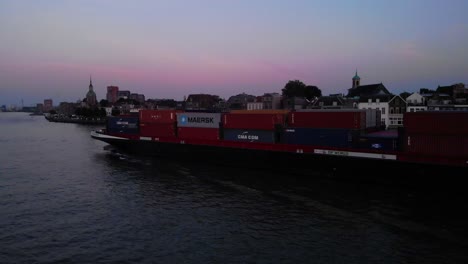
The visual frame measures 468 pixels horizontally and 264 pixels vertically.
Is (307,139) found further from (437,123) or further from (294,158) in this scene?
(437,123)

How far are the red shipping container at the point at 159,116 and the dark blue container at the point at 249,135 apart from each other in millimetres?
8403

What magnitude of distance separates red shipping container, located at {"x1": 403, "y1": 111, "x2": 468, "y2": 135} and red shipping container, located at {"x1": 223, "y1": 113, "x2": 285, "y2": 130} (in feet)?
38.6

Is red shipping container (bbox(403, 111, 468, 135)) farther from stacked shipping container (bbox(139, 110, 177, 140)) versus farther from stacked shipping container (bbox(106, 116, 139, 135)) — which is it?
stacked shipping container (bbox(106, 116, 139, 135))

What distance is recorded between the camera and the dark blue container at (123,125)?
151ft

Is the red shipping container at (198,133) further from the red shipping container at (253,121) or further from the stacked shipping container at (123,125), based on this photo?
the stacked shipping container at (123,125)

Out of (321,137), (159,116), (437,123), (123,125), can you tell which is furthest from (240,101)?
(437,123)

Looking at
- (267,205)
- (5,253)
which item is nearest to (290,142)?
(267,205)

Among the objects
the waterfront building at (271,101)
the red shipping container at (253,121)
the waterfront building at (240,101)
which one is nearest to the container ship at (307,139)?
the red shipping container at (253,121)

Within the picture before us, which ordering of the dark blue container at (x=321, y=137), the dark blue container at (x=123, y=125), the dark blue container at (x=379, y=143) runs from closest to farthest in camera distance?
1. the dark blue container at (x=379, y=143)
2. the dark blue container at (x=321, y=137)
3. the dark blue container at (x=123, y=125)

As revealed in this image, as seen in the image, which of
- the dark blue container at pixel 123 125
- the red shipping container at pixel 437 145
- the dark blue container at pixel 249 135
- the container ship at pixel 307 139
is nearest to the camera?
the red shipping container at pixel 437 145

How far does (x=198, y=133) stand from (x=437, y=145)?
23640 mm

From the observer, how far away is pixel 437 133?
25.6 meters

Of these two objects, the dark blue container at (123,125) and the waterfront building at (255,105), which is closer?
the dark blue container at (123,125)

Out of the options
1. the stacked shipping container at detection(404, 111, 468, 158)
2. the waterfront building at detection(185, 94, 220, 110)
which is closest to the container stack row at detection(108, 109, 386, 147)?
the stacked shipping container at detection(404, 111, 468, 158)
